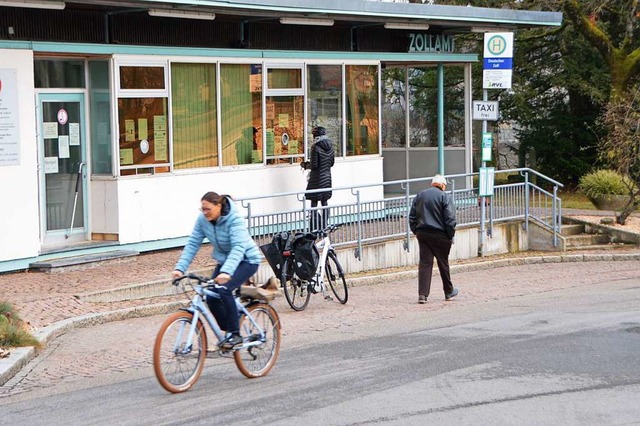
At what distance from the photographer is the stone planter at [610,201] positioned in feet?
85.7

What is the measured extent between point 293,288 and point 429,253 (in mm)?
2059

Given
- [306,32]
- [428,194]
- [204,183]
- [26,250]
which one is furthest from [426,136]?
[26,250]

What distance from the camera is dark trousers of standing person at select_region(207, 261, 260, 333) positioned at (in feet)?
31.2

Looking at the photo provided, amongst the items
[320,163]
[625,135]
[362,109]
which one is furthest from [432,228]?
[625,135]

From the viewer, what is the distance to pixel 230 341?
377 inches

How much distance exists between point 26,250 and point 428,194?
5.57 metres

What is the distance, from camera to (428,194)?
→ 14.8 meters

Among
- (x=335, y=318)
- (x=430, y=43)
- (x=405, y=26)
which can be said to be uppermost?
A: (x=405, y=26)

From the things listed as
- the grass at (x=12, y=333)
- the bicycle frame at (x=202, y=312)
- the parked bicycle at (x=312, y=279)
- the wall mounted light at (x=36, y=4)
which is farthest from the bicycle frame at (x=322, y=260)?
the wall mounted light at (x=36, y=4)

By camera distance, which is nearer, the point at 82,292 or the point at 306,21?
the point at 82,292

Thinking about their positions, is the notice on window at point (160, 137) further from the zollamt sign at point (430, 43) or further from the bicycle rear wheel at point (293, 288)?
the zollamt sign at point (430, 43)

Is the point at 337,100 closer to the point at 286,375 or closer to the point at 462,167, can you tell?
the point at 462,167

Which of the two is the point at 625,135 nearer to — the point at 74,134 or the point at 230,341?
the point at 74,134

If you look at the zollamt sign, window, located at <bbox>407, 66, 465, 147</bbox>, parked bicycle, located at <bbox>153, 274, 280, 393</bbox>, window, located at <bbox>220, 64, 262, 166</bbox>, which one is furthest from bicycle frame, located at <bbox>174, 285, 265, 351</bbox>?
window, located at <bbox>407, 66, 465, 147</bbox>
